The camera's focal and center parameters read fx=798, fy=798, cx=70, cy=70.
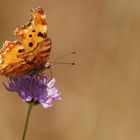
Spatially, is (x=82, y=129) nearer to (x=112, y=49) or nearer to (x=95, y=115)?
(x=95, y=115)

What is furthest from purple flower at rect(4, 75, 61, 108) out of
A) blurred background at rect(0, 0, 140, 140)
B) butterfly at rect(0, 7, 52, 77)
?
blurred background at rect(0, 0, 140, 140)

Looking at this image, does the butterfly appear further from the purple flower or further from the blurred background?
the blurred background

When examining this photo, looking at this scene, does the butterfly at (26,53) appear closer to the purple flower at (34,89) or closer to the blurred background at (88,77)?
the purple flower at (34,89)

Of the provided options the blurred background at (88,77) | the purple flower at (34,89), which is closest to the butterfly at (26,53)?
the purple flower at (34,89)

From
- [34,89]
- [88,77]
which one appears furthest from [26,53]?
[88,77]

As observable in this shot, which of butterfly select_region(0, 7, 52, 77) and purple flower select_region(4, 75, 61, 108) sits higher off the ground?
butterfly select_region(0, 7, 52, 77)

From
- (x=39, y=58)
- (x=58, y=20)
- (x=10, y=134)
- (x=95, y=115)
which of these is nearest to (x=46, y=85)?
(x=39, y=58)

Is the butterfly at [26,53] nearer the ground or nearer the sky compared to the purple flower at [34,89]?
nearer the sky
